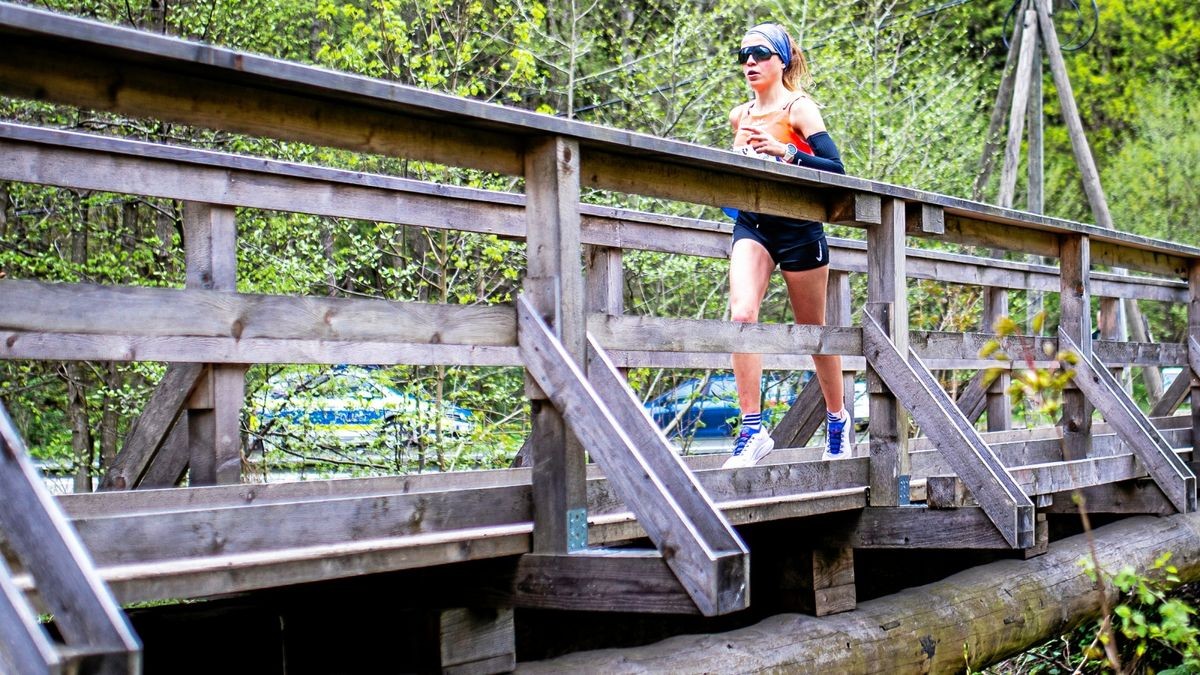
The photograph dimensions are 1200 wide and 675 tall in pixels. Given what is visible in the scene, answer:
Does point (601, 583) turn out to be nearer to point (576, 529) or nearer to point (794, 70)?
point (576, 529)

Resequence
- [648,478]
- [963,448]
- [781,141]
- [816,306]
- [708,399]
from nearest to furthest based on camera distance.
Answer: [648,478], [963,448], [781,141], [816,306], [708,399]

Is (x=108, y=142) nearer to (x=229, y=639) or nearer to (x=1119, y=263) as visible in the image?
(x=229, y=639)

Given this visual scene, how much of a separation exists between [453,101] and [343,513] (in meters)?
1.09

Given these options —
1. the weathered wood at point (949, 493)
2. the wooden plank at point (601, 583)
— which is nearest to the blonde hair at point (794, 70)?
the weathered wood at point (949, 493)

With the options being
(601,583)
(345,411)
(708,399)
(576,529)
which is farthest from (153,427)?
(708,399)

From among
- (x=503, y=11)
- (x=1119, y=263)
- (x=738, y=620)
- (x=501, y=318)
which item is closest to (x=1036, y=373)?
(x=501, y=318)

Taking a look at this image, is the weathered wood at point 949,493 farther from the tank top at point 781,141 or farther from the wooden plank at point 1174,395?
the wooden plank at point 1174,395

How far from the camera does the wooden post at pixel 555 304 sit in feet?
12.9

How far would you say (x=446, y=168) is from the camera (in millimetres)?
9672

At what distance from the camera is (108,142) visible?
15.2 feet

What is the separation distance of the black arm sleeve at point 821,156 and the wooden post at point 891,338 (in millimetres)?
302

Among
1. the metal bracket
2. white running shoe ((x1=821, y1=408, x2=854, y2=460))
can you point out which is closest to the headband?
white running shoe ((x1=821, y1=408, x2=854, y2=460))

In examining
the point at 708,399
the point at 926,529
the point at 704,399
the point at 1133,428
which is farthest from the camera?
the point at 708,399

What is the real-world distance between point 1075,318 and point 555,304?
13.3ft
